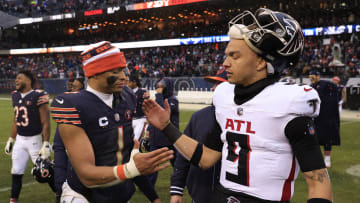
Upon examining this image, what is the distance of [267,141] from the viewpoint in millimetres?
1917

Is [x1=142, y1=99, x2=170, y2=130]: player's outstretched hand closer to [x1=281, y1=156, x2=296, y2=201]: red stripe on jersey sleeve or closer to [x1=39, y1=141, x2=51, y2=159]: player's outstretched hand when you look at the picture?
[x1=281, y1=156, x2=296, y2=201]: red stripe on jersey sleeve

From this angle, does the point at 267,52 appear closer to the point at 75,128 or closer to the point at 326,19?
the point at 75,128

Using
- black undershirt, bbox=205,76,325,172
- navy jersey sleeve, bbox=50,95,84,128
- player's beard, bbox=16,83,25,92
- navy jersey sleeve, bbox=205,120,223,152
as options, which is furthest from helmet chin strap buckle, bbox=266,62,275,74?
player's beard, bbox=16,83,25,92

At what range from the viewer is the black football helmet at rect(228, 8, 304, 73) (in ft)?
6.52

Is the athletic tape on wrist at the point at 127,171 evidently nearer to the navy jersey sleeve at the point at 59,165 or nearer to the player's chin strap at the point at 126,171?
the player's chin strap at the point at 126,171

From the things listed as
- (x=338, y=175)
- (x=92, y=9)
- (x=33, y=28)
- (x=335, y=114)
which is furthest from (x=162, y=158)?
(x=33, y=28)

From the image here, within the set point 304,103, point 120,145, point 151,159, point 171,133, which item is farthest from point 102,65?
point 304,103

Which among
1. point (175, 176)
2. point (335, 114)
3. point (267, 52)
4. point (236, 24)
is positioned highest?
point (236, 24)

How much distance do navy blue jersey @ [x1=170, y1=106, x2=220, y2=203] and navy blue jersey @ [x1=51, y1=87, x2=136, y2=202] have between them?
1.69 ft

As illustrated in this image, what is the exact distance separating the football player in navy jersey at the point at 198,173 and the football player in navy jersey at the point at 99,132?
19.3 inches

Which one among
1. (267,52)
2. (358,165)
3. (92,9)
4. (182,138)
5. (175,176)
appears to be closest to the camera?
(267,52)

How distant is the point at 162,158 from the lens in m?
2.16

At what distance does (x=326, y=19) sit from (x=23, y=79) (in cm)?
3060

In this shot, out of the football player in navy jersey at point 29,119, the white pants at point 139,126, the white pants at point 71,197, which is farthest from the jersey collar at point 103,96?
the white pants at point 139,126
